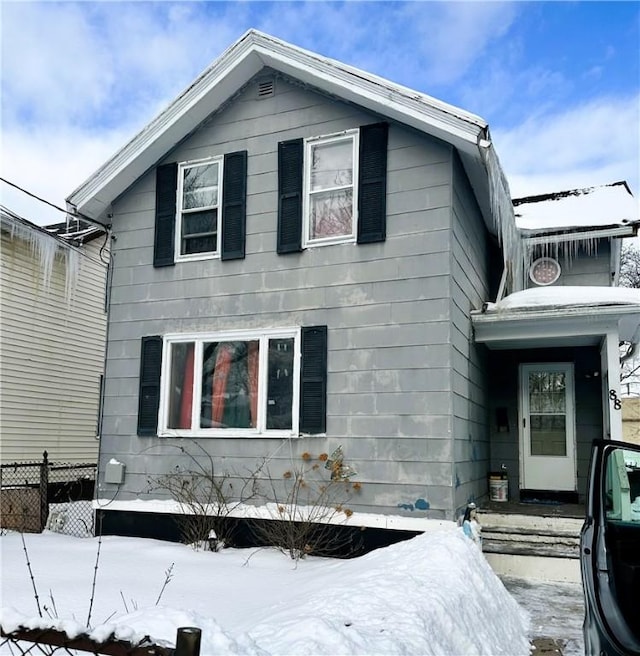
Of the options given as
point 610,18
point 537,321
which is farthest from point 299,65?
point 610,18

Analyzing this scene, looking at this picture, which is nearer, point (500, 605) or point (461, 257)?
point (500, 605)

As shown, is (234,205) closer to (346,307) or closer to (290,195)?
(290,195)

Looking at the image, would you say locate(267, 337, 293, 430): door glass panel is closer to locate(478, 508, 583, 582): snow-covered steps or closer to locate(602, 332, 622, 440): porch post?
locate(478, 508, 583, 582): snow-covered steps

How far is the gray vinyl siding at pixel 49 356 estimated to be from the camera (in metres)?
11.2

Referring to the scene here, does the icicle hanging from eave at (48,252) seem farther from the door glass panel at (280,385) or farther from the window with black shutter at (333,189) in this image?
the door glass panel at (280,385)

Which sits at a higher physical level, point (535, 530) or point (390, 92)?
point (390, 92)

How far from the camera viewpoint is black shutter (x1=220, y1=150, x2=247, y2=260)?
25.0 ft

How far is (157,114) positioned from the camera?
7.79 meters

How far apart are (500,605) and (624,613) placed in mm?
1743

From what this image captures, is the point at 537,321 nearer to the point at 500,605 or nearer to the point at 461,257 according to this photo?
the point at 461,257

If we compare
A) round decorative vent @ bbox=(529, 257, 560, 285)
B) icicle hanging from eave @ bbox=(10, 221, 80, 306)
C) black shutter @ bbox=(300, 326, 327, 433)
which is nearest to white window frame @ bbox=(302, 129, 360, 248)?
black shutter @ bbox=(300, 326, 327, 433)

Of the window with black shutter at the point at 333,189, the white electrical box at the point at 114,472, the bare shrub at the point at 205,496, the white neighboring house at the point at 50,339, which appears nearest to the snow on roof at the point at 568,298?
the window with black shutter at the point at 333,189

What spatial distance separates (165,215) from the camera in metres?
8.11

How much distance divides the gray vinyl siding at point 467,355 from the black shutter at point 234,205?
252 cm
